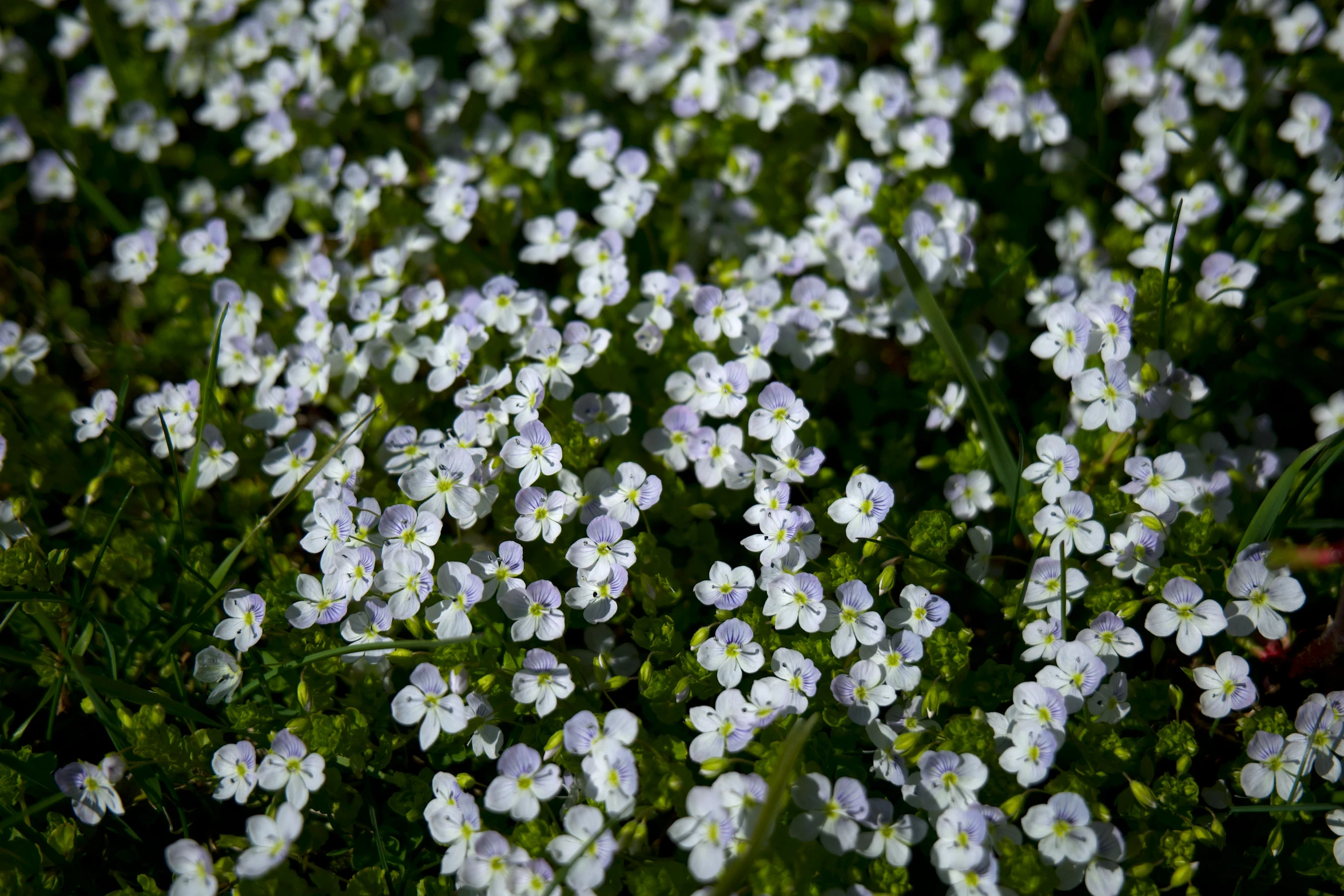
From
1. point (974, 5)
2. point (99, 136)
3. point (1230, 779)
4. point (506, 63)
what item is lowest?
point (1230, 779)

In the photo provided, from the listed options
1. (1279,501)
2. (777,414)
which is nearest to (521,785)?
(777,414)

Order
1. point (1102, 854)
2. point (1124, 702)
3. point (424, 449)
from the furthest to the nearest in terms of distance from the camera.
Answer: point (424, 449)
point (1124, 702)
point (1102, 854)

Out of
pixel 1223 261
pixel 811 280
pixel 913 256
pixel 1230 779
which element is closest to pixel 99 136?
pixel 811 280

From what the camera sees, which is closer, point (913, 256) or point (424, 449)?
point (424, 449)

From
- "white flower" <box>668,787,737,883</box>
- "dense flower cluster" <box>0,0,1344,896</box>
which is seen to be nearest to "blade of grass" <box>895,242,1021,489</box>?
"dense flower cluster" <box>0,0,1344,896</box>

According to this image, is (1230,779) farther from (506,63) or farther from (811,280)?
(506,63)

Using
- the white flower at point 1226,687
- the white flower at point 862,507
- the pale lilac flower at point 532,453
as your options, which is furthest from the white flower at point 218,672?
the white flower at point 1226,687

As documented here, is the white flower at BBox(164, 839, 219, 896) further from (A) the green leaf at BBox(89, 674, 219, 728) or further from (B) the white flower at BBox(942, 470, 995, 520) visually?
(B) the white flower at BBox(942, 470, 995, 520)
